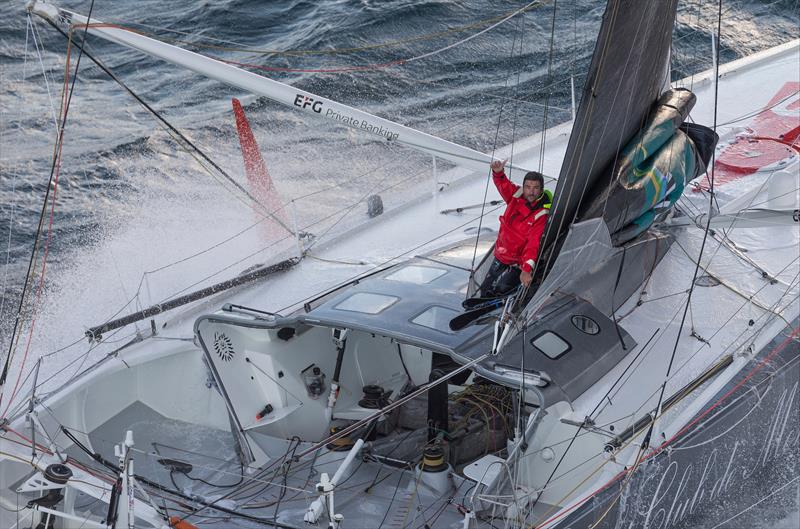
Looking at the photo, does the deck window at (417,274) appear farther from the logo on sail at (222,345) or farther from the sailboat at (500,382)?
the logo on sail at (222,345)

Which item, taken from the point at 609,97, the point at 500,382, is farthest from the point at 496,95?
the point at 500,382

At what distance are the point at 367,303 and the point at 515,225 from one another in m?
0.92

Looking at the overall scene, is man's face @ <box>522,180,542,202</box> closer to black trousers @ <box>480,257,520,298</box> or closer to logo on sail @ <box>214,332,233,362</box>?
black trousers @ <box>480,257,520,298</box>

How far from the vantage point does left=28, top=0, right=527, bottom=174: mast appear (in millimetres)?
6266

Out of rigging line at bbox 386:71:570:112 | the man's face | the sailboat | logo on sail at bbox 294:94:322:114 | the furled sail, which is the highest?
rigging line at bbox 386:71:570:112

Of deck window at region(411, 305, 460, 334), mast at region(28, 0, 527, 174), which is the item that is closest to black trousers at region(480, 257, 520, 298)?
deck window at region(411, 305, 460, 334)

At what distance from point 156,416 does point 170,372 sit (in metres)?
0.30

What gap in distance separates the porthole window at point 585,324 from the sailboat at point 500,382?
0.03 metres

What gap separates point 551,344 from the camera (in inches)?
197

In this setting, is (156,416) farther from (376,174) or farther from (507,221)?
(376,174)

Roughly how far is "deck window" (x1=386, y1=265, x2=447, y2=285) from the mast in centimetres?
127

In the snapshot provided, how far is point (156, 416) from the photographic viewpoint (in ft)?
19.4

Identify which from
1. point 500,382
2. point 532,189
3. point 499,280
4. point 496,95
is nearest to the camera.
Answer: point 500,382

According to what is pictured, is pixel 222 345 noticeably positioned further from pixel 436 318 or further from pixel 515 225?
pixel 515 225
